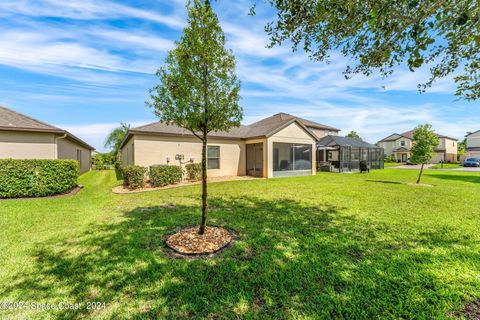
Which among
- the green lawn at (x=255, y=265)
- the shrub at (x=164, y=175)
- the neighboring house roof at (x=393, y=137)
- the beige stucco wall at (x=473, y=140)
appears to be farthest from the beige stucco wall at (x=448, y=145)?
the shrub at (x=164, y=175)

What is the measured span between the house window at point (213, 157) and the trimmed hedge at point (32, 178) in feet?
27.3

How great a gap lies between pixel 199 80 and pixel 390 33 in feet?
12.2

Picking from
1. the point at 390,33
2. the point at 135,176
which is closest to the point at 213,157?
the point at 135,176

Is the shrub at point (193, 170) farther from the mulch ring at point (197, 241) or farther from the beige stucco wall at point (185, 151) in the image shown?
the mulch ring at point (197, 241)

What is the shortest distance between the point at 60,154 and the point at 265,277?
1528cm

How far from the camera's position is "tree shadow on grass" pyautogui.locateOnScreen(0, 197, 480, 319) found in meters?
2.52

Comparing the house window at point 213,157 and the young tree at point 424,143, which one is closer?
the young tree at point 424,143

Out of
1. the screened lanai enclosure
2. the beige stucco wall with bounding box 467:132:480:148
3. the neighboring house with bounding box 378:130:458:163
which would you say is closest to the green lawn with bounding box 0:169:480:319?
the screened lanai enclosure

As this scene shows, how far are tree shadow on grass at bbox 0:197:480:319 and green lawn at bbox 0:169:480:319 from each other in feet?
0.06

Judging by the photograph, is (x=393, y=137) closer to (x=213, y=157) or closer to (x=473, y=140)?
(x=473, y=140)

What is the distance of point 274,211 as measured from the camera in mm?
6863

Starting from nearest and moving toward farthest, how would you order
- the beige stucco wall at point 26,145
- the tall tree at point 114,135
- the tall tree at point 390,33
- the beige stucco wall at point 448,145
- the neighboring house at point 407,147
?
the tall tree at point 390,33 → the beige stucco wall at point 26,145 → the tall tree at point 114,135 → the neighboring house at point 407,147 → the beige stucco wall at point 448,145

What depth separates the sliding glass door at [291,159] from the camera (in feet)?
54.1

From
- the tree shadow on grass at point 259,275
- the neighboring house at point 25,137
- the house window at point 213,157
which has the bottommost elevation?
the tree shadow on grass at point 259,275
